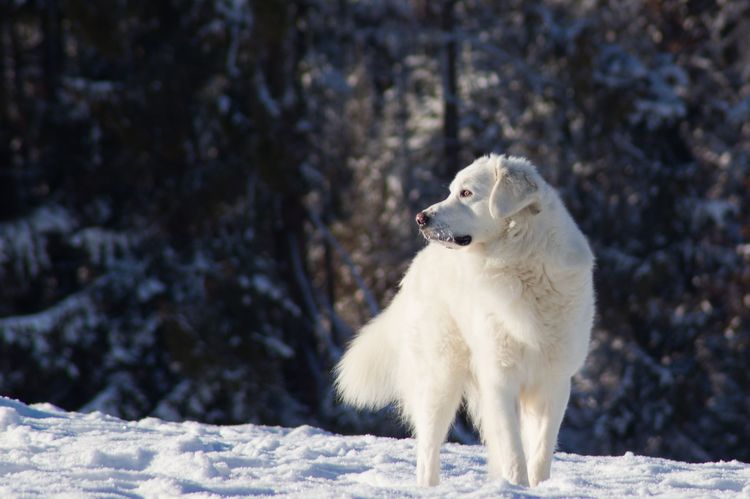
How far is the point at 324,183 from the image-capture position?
1964 centimetres

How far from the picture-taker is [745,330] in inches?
751

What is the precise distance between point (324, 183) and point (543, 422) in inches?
572

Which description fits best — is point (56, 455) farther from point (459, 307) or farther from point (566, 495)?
point (566, 495)

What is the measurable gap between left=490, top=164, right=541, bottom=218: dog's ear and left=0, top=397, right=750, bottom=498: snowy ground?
1302 millimetres

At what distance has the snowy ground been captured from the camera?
4336 mm

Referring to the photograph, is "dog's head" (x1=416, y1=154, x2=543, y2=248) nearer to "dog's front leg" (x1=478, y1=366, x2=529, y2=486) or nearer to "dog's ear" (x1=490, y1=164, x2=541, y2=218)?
"dog's ear" (x1=490, y1=164, x2=541, y2=218)

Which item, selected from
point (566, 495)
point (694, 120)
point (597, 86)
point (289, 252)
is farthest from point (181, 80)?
point (566, 495)

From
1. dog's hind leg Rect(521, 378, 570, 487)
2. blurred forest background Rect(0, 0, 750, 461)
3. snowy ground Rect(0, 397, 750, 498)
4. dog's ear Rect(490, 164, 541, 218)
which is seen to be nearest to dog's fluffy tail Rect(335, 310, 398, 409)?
snowy ground Rect(0, 397, 750, 498)

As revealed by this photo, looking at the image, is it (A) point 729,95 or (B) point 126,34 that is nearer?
(B) point 126,34

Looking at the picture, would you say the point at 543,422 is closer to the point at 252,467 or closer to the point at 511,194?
the point at 511,194

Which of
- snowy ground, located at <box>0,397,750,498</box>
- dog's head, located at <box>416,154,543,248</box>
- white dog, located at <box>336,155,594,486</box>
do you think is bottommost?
snowy ground, located at <box>0,397,750,498</box>

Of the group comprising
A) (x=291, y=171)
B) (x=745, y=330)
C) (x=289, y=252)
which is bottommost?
(x=745, y=330)

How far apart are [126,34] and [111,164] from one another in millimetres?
1950

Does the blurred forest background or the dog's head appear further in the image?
the blurred forest background
